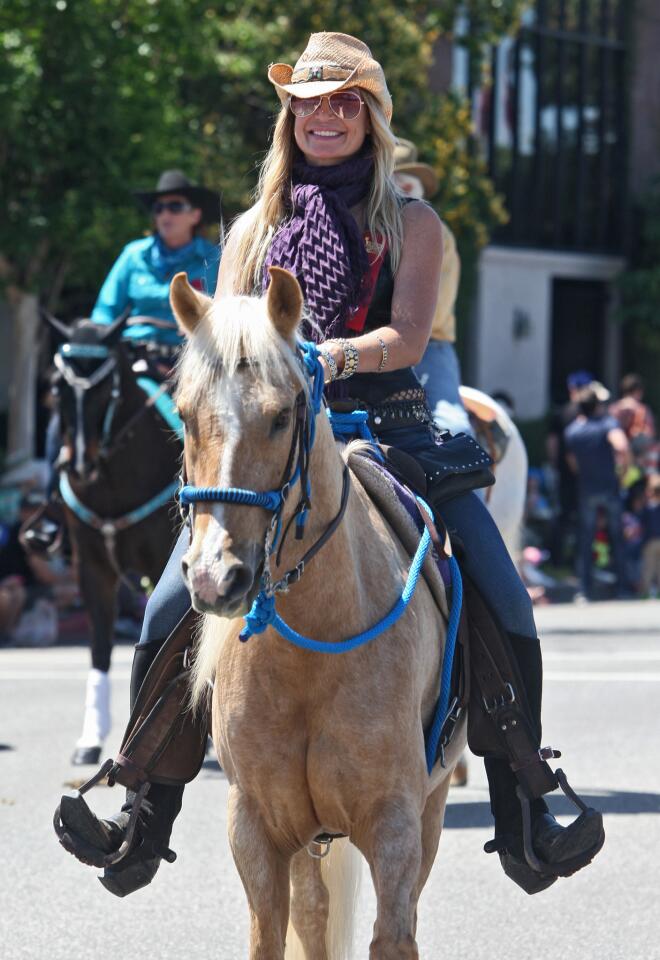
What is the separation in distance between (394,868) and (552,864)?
966mm

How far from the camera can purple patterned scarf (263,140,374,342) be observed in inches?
178

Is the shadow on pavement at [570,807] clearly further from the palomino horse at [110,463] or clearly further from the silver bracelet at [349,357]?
the silver bracelet at [349,357]

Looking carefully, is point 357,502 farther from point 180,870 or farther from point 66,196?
point 66,196

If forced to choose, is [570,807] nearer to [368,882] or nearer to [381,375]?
[368,882]

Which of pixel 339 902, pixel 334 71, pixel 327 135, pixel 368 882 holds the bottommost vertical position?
pixel 368 882

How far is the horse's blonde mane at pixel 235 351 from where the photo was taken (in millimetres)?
3693

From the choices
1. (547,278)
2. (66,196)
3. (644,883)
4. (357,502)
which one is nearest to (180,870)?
(644,883)

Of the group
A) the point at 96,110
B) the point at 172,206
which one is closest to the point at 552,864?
the point at 172,206

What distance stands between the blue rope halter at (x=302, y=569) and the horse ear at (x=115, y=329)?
4.50 metres

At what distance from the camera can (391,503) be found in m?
4.53

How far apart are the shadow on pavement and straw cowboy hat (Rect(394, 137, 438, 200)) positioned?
3009 millimetres

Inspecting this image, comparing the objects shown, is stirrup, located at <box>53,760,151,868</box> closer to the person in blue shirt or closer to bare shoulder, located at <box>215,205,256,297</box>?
bare shoulder, located at <box>215,205,256,297</box>

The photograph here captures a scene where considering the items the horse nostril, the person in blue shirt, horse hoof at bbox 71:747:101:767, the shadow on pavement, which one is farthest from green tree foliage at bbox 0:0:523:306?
the horse nostril

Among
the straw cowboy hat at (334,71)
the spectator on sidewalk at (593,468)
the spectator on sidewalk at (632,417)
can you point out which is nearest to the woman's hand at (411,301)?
the straw cowboy hat at (334,71)
